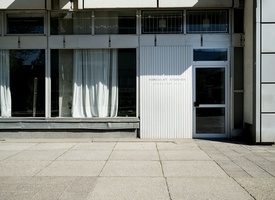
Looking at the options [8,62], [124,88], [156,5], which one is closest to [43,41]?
[8,62]

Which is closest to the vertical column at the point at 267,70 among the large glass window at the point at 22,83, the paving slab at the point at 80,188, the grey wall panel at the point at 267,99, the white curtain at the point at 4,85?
the grey wall panel at the point at 267,99

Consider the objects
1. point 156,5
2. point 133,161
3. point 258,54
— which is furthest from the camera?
point 156,5

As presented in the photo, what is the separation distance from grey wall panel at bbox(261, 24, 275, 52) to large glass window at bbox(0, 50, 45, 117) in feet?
23.8

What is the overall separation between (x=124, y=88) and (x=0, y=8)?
494 centimetres

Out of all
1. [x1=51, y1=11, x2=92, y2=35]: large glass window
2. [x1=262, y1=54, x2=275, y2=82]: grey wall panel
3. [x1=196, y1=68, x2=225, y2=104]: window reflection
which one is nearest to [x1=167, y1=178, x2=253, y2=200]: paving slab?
[x1=262, y1=54, x2=275, y2=82]: grey wall panel

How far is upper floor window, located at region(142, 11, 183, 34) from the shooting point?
11477mm

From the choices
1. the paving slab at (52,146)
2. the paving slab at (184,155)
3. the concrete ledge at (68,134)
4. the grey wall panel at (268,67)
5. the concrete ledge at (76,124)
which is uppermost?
the grey wall panel at (268,67)

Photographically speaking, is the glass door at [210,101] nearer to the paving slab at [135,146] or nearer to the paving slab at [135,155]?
the paving slab at [135,146]

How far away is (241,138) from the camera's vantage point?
1125 centimetres

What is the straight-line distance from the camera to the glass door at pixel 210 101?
11.4 metres

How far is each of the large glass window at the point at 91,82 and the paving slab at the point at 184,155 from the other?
120 inches

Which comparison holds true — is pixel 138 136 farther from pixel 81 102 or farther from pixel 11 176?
pixel 11 176

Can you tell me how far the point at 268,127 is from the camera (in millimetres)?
9938

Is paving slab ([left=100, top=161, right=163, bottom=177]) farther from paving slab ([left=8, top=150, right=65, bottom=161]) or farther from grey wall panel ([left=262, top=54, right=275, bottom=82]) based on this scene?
grey wall panel ([left=262, top=54, right=275, bottom=82])
